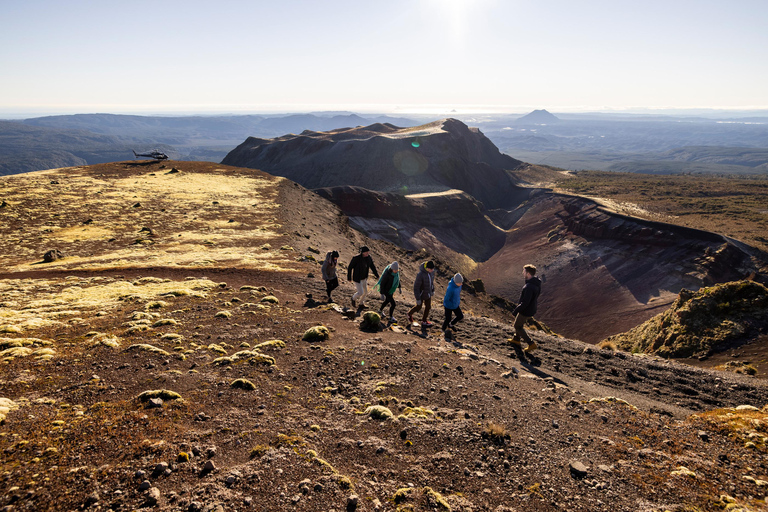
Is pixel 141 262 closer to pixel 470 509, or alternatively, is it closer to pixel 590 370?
pixel 470 509

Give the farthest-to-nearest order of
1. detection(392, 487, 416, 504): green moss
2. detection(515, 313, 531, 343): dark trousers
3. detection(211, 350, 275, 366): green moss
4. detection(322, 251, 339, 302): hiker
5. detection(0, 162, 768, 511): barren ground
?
detection(322, 251, 339, 302): hiker
detection(515, 313, 531, 343): dark trousers
detection(211, 350, 275, 366): green moss
detection(392, 487, 416, 504): green moss
detection(0, 162, 768, 511): barren ground

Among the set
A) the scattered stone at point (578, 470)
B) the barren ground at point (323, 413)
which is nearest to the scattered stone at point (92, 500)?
the barren ground at point (323, 413)

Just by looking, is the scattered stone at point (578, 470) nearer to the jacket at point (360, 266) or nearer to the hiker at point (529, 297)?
the hiker at point (529, 297)

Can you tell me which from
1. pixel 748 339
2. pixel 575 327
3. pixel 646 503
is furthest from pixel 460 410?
pixel 575 327

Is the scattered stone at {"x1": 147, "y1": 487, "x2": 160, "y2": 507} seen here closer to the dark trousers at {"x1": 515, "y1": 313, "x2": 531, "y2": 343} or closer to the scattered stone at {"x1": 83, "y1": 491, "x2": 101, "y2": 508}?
the scattered stone at {"x1": 83, "y1": 491, "x2": 101, "y2": 508}

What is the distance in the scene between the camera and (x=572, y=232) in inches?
2751

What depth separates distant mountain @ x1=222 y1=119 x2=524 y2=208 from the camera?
108 meters

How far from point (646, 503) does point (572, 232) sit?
72156mm

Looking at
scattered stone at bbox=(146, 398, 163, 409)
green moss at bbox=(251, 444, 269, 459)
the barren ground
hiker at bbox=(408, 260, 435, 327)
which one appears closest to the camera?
the barren ground

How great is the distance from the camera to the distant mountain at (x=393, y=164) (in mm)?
108188

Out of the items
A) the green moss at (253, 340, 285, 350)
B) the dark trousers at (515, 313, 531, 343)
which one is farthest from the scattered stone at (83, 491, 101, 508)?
the dark trousers at (515, 313, 531, 343)

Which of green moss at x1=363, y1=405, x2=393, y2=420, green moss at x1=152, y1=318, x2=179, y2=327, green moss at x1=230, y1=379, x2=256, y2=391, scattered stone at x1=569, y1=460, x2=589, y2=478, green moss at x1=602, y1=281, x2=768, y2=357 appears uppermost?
green moss at x1=152, y1=318, x2=179, y2=327

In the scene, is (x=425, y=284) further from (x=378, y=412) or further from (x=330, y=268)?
(x=378, y=412)

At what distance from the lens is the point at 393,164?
110125 mm
